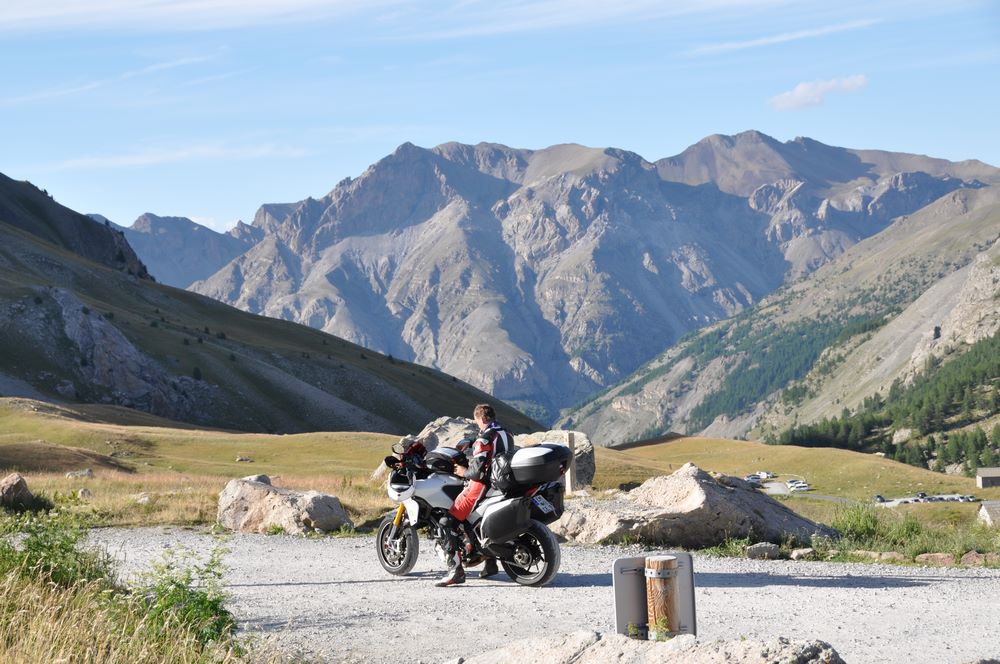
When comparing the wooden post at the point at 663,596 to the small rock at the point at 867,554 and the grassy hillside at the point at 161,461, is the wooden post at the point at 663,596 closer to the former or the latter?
the small rock at the point at 867,554

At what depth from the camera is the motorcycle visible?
1672 cm

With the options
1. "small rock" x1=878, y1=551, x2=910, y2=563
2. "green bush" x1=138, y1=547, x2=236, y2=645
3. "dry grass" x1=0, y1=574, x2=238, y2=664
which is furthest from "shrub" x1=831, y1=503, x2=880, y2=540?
"dry grass" x1=0, y1=574, x2=238, y2=664

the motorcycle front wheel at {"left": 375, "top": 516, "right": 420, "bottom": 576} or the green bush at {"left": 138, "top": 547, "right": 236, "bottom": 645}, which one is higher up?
the green bush at {"left": 138, "top": 547, "right": 236, "bottom": 645}

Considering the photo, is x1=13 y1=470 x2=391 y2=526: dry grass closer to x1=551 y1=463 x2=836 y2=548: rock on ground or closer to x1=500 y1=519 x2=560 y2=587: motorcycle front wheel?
x1=551 y1=463 x2=836 y2=548: rock on ground

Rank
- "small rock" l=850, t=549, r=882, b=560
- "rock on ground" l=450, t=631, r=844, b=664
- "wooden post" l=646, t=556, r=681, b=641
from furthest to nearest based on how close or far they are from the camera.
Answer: "small rock" l=850, t=549, r=882, b=560 < "wooden post" l=646, t=556, r=681, b=641 < "rock on ground" l=450, t=631, r=844, b=664

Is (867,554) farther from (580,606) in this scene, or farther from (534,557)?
(580,606)

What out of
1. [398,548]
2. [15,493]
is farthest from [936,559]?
[15,493]

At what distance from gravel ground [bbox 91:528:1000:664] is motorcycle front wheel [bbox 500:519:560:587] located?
0.75 ft

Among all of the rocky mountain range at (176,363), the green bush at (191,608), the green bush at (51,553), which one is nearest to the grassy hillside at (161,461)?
the green bush at (51,553)

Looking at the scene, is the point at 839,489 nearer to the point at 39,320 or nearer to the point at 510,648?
the point at 39,320

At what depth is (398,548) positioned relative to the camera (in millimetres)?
19219

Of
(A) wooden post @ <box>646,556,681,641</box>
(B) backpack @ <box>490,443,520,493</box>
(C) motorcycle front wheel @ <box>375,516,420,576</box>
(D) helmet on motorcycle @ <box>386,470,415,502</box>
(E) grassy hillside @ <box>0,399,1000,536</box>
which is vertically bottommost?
(E) grassy hillside @ <box>0,399,1000,536</box>

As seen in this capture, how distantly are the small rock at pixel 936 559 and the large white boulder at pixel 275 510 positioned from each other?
13.0 m

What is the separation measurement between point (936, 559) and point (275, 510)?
15022 mm
